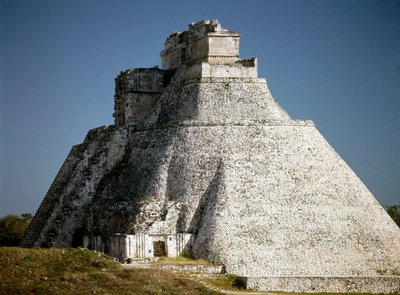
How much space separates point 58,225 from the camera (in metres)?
46.0

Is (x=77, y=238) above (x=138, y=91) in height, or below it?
below

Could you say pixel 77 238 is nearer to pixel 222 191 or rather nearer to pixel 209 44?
pixel 222 191

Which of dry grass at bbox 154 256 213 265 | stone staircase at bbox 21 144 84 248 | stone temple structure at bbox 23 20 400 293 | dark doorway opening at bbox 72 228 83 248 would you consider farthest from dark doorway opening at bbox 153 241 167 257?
stone staircase at bbox 21 144 84 248

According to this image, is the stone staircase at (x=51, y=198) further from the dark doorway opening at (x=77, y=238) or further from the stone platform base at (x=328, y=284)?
the stone platform base at (x=328, y=284)

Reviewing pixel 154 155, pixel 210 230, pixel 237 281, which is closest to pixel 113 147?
pixel 154 155

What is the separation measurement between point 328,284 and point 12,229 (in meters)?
26.8

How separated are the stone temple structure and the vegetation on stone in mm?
6743

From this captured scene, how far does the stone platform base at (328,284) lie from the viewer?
3647cm

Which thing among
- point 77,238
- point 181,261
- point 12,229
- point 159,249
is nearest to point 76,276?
point 181,261

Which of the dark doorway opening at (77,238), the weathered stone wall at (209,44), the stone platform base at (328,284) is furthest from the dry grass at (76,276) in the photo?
the weathered stone wall at (209,44)

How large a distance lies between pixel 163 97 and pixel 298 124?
8.60 m

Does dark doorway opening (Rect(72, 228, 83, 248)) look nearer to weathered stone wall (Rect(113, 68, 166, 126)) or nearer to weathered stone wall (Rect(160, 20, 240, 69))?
weathered stone wall (Rect(113, 68, 166, 126))

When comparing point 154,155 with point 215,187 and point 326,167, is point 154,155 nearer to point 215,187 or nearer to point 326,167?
point 215,187

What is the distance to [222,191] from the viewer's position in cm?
4162
